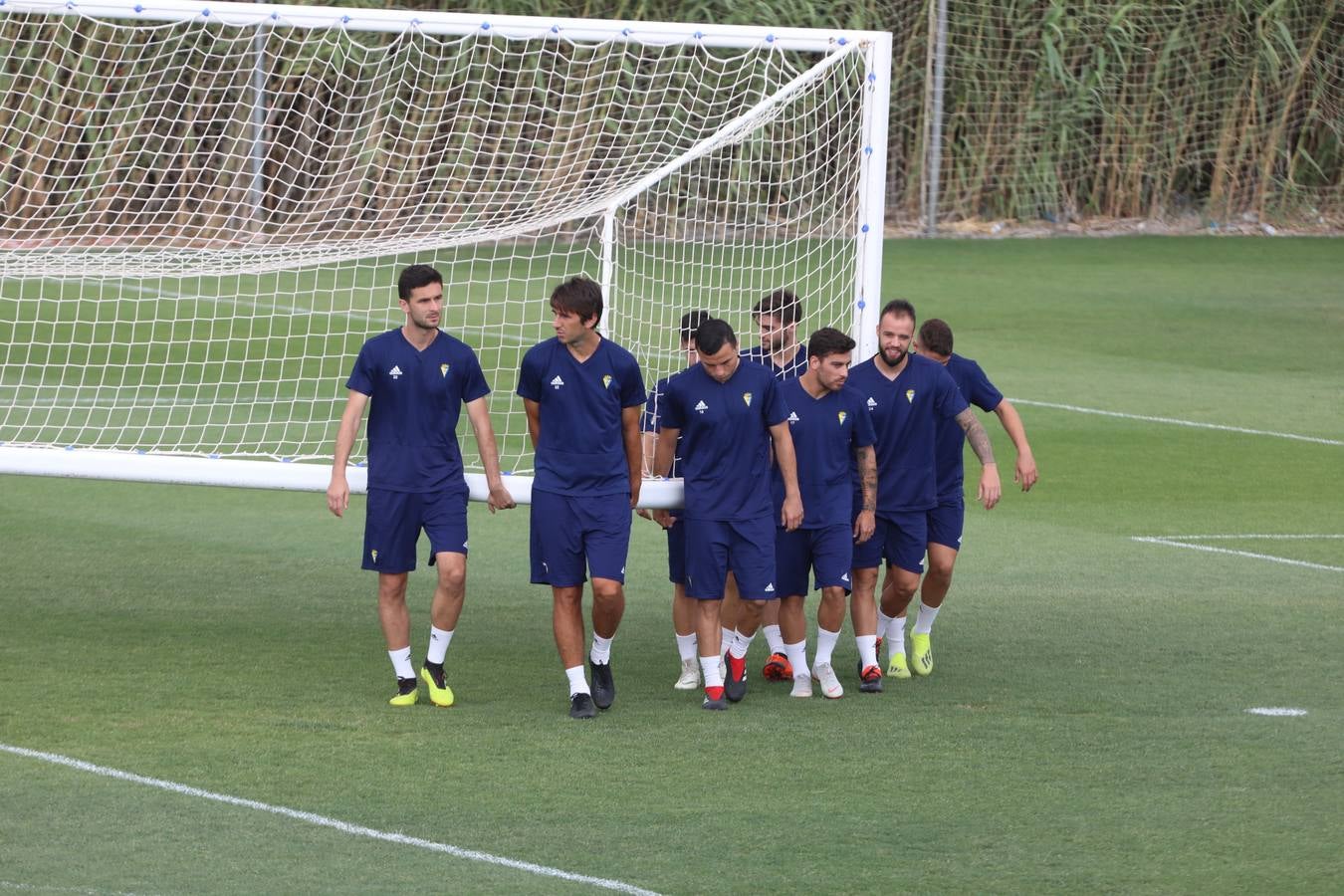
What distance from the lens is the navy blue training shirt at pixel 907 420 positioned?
905 cm

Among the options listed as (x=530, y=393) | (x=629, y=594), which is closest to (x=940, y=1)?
(x=629, y=594)

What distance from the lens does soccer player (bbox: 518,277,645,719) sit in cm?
840

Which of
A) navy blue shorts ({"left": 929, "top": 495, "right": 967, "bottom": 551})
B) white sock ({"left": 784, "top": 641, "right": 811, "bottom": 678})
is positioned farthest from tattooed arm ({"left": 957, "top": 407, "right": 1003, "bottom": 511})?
white sock ({"left": 784, "top": 641, "right": 811, "bottom": 678})

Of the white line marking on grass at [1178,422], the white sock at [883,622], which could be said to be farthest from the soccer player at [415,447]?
the white line marking on grass at [1178,422]

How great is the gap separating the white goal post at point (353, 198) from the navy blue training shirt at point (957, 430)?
1.77ft

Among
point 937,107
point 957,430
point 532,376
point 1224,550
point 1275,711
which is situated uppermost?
point 937,107

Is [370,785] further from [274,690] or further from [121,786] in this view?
[274,690]

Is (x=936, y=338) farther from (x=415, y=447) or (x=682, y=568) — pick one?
(x=415, y=447)

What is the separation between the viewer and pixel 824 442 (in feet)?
28.8

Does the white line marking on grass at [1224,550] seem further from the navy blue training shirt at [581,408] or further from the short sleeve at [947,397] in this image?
the navy blue training shirt at [581,408]

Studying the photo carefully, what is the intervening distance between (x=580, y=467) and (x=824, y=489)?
44.0 inches

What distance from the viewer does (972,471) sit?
1503cm

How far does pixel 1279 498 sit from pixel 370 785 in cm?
858

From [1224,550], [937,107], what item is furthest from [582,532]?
[937,107]
